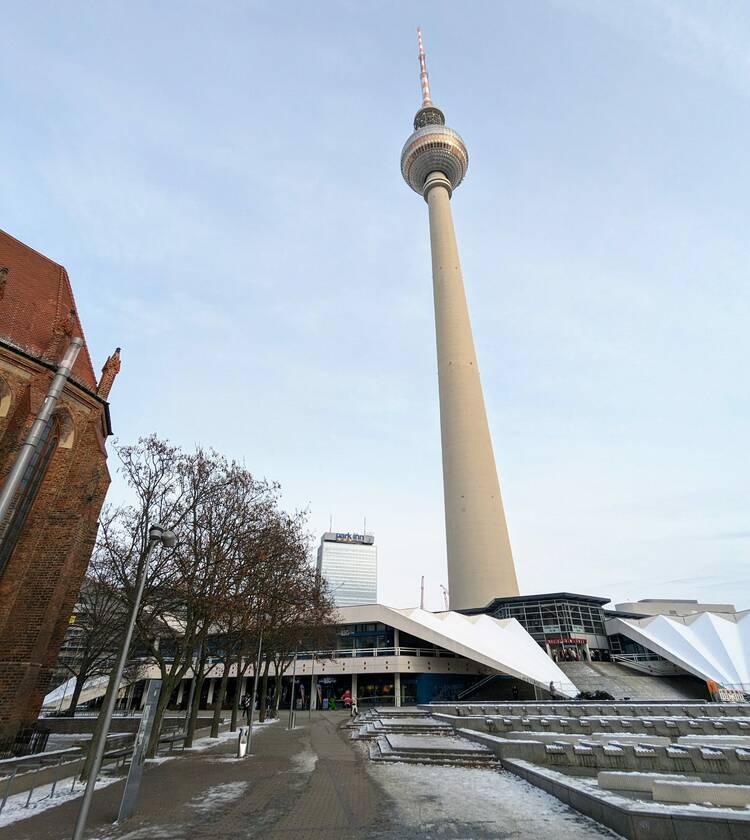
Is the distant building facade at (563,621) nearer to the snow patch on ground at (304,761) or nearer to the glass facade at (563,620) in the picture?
the glass facade at (563,620)

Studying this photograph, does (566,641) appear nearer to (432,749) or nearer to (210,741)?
(210,741)

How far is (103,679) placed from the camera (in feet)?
190

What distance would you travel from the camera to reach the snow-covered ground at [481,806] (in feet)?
26.5

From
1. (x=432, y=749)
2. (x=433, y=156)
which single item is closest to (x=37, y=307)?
(x=432, y=749)

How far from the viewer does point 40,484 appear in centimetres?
1972

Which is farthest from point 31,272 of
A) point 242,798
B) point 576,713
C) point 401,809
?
point 576,713

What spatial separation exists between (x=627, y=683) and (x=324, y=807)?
135 ft

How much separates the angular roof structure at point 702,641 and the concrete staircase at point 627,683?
241 centimetres

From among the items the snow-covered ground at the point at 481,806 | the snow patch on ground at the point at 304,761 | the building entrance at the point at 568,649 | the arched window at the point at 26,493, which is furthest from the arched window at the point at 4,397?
the building entrance at the point at 568,649

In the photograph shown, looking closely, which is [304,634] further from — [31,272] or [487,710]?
[31,272]

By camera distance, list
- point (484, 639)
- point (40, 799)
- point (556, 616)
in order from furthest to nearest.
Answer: point (556, 616) < point (484, 639) < point (40, 799)

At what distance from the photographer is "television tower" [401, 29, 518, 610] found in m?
59.4

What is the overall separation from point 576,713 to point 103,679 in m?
57.3

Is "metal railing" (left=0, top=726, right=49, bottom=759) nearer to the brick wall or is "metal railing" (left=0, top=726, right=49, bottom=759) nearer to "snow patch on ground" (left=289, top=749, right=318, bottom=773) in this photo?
the brick wall
